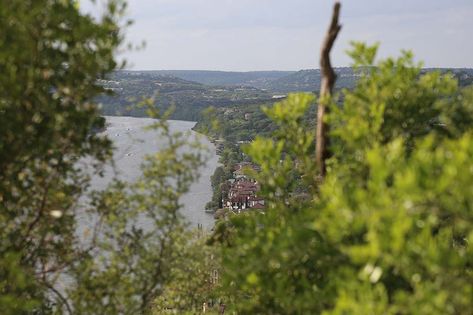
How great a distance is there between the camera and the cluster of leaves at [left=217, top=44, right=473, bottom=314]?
4.91 m

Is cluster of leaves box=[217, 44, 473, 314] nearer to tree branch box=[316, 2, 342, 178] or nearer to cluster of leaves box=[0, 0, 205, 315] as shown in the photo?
tree branch box=[316, 2, 342, 178]

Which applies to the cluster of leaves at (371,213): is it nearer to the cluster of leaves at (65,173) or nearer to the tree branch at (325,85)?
the tree branch at (325,85)

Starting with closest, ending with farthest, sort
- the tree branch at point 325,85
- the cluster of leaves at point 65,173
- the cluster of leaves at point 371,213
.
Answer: the cluster of leaves at point 371,213 < the cluster of leaves at point 65,173 < the tree branch at point 325,85

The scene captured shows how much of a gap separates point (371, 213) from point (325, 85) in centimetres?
466

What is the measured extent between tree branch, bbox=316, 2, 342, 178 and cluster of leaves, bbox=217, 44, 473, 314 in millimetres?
228

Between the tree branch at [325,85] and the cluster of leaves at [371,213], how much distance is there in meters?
0.23

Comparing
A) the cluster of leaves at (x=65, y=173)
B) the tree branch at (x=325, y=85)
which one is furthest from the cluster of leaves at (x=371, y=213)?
the cluster of leaves at (x=65, y=173)

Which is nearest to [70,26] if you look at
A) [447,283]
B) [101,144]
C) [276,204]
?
[101,144]

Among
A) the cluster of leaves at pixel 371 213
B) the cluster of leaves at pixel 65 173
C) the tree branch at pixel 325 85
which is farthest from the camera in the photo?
the tree branch at pixel 325 85

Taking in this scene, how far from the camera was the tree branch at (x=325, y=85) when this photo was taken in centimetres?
885

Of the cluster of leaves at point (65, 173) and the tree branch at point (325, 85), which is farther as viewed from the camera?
the tree branch at point (325, 85)

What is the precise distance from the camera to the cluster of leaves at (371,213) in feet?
16.1

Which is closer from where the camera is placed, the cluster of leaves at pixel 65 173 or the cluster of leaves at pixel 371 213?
the cluster of leaves at pixel 371 213

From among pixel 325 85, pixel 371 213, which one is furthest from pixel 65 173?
pixel 371 213
